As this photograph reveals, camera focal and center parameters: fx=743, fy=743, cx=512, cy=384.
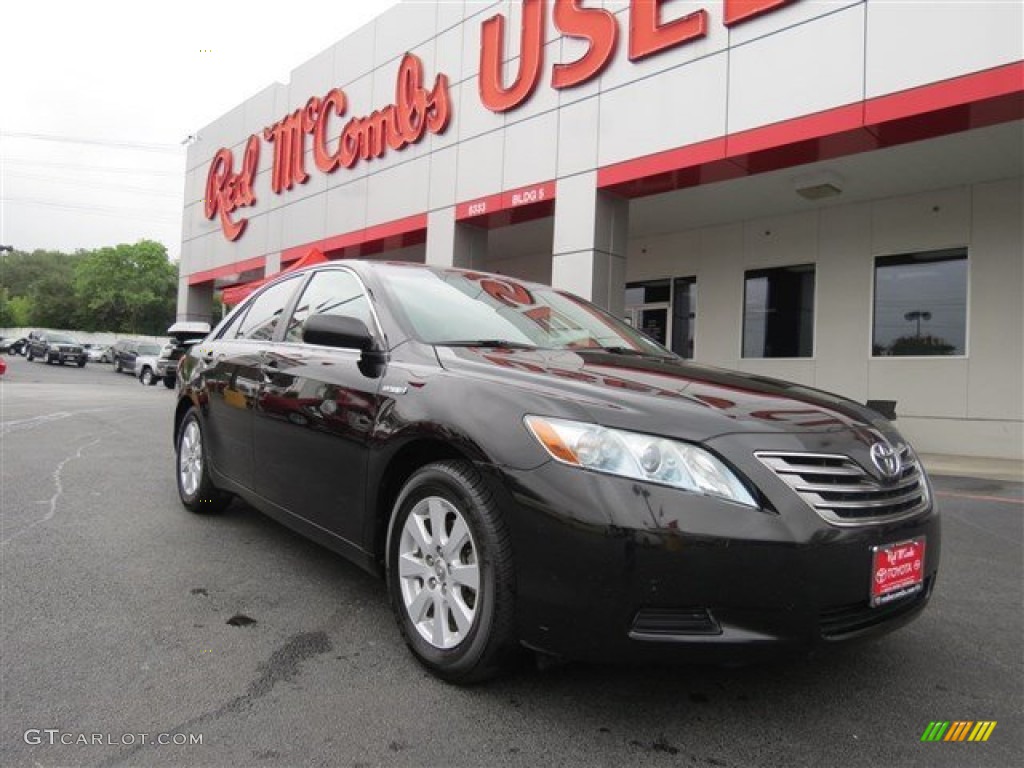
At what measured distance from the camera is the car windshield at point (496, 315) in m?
3.23

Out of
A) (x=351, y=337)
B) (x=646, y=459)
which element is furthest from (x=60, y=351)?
(x=646, y=459)

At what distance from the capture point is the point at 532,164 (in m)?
12.7

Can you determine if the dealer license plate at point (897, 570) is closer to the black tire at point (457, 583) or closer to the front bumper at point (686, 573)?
the front bumper at point (686, 573)

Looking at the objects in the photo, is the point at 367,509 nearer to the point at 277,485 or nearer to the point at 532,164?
the point at 277,485

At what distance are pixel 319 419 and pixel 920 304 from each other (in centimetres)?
1146

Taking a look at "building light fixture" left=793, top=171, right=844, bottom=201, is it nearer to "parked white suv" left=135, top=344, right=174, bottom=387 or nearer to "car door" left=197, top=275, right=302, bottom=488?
"car door" left=197, top=275, right=302, bottom=488

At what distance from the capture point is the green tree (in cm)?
6300

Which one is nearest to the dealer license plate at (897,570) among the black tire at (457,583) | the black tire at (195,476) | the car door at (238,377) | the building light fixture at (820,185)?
the black tire at (457,583)

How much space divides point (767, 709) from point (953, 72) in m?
8.26

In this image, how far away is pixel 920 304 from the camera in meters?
11.9

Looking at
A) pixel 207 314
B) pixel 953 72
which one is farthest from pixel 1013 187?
pixel 207 314

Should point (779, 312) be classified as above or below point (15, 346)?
below

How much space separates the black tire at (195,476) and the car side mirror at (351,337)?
6.83 feet

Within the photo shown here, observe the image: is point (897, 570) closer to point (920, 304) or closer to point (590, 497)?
point (590, 497)
